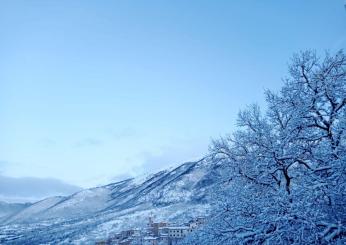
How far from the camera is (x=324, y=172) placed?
45.6ft

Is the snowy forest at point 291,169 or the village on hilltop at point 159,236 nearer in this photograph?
the snowy forest at point 291,169

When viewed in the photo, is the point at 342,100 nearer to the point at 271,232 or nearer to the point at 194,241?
the point at 271,232

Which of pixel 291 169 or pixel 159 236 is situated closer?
pixel 291 169

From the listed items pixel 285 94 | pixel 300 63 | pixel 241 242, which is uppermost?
pixel 300 63

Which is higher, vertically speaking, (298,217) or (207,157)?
(207,157)

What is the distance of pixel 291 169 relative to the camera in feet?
55.0

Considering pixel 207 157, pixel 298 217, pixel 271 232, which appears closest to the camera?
pixel 298 217

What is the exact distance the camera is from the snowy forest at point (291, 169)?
11.0m

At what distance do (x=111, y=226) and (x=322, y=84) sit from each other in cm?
19629

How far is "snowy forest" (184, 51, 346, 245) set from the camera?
11.0m

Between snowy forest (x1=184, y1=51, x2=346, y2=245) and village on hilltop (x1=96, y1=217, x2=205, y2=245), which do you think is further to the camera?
village on hilltop (x1=96, y1=217, x2=205, y2=245)

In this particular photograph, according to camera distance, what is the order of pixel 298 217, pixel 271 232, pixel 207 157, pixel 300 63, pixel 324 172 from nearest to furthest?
pixel 298 217
pixel 271 232
pixel 324 172
pixel 300 63
pixel 207 157

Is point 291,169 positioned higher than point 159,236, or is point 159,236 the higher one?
point 159,236

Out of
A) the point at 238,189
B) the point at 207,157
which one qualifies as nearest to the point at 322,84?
the point at 238,189
